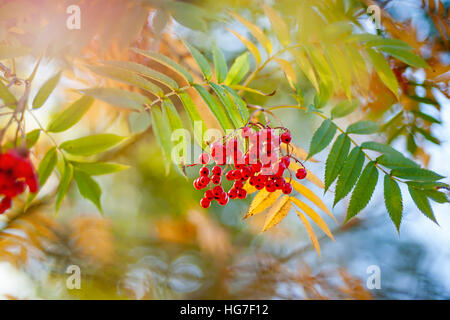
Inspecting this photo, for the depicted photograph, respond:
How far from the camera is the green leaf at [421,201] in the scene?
31.0 inches

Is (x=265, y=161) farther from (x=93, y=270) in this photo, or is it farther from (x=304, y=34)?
(x=93, y=270)

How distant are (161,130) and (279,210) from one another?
404 millimetres

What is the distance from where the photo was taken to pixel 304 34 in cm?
86

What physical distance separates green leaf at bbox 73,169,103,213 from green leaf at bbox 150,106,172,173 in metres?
0.18

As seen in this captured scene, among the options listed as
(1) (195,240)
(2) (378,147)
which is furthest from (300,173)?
(1) (195,240)

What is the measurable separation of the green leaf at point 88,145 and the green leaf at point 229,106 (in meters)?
0.23

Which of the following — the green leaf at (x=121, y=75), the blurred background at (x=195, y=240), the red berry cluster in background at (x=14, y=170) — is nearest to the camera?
the red berry cluster in background at (x=14, y=170)

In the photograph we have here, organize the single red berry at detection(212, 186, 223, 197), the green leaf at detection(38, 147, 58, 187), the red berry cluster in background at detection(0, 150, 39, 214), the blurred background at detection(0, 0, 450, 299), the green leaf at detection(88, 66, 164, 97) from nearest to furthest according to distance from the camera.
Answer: the red berry cluster in background at detection(0, 150, 39, 214) < the green leaf at detection(88, 66, 164, 97) < the green leaf at detection(38, 147, 58, 187) < the single red berry at detection(212, 186, 223, 197) < the blurred background at detection(0, 0, 450, 299)

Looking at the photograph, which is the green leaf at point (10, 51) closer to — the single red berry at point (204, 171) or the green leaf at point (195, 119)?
the green leaf at point (195, 119)

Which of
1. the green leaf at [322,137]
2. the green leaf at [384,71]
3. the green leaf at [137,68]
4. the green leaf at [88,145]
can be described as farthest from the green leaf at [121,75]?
the green leaf at [384,71]

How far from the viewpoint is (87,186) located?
0.68 metres

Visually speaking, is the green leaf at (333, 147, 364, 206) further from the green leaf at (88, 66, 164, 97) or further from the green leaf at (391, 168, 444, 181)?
the green leaf at (88, 66, 164, 97)

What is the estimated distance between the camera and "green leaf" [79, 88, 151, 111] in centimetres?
51

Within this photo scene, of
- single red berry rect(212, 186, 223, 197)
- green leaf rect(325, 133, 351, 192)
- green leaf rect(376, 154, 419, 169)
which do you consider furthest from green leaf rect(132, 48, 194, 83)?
green leaf rect(376, 154, 419, 169)
